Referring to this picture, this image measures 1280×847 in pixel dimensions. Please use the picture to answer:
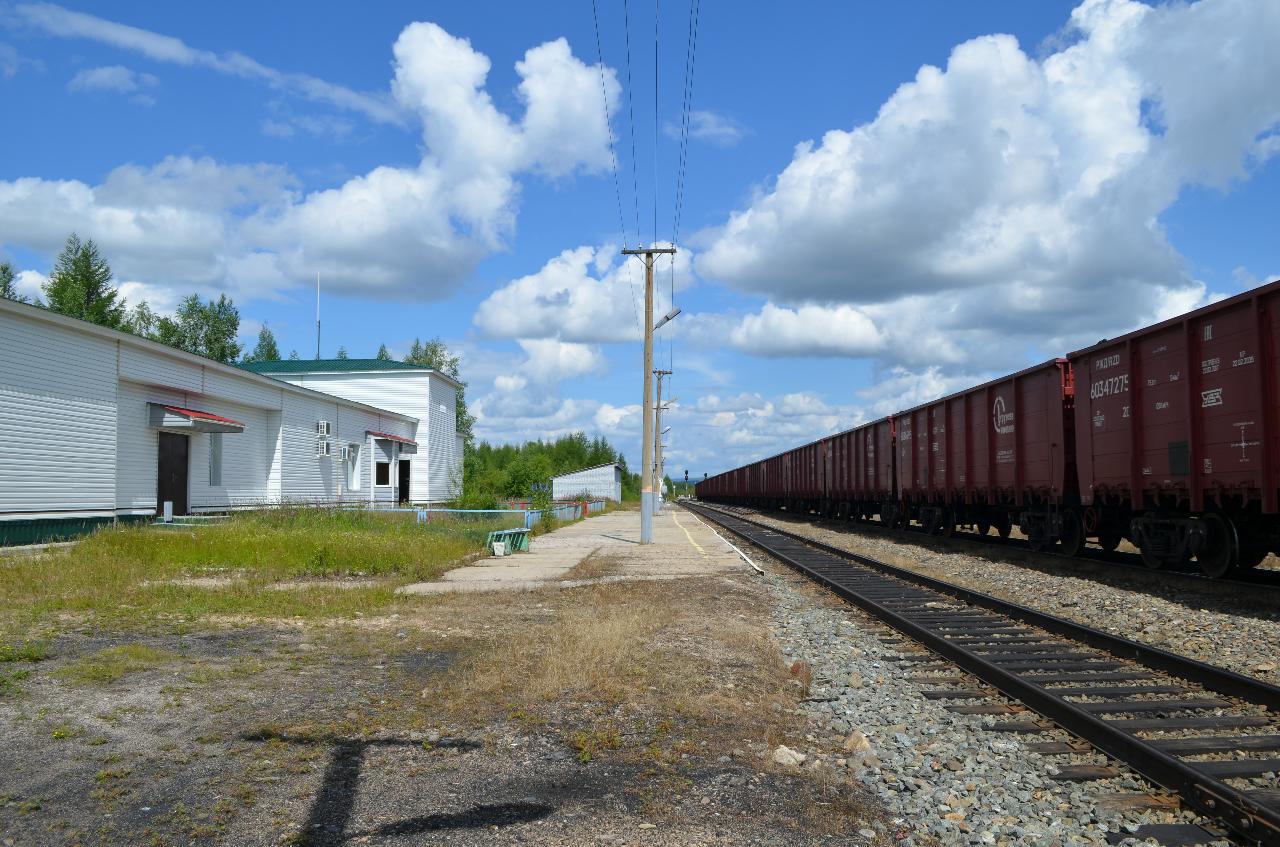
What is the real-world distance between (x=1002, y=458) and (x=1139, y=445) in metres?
5.05

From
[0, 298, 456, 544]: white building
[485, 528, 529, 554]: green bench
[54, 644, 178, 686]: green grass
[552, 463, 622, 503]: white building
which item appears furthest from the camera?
[552, 463, 622, 503]: white building

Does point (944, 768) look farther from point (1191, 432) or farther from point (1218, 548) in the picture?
point (1218, 548)

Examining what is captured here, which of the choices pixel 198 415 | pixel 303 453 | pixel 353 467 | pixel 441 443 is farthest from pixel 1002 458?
pixel 441 443

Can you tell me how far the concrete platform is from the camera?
1418 cm

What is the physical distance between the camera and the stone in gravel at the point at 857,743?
17.1 ft

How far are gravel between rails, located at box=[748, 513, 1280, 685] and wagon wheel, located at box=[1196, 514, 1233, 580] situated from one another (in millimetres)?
506

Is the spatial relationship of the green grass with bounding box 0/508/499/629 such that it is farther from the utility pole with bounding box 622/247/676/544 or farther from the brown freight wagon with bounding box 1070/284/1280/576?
the brown freight wagon with bounding box 1070/284/1280/576

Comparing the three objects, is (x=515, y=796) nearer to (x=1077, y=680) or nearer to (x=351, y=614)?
(x=1077, y=680)

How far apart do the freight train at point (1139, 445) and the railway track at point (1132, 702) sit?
3.61 m

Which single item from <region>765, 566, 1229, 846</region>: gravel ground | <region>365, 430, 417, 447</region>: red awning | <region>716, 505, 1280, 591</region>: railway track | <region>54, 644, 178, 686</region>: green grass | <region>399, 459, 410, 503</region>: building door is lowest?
<region>765, 566, 1229, 846</region>: gravel ground

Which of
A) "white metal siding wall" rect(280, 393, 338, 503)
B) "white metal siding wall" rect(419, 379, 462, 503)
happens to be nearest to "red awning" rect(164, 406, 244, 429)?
"white metal siding wall" rect(280, 393, 338, 503)

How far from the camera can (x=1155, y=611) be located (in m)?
10.3

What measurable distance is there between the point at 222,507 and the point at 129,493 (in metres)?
4.36

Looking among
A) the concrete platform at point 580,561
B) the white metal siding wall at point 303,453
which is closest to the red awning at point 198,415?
the white metal siding wall at point 303,453
